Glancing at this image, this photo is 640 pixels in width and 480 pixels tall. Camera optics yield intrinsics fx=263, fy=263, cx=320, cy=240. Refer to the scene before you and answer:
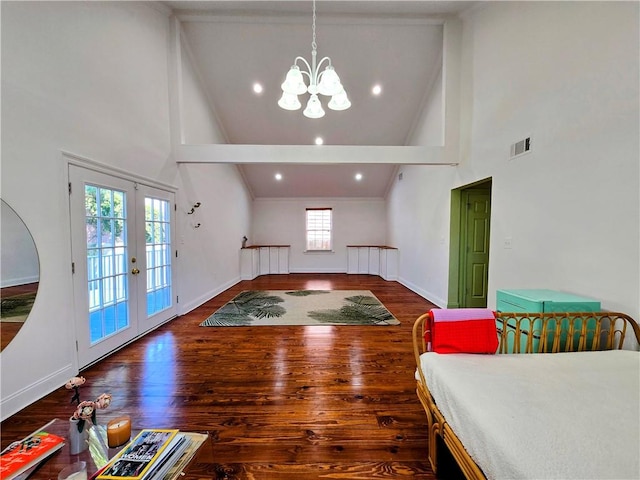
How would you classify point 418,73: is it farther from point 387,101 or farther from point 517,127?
point 517,127

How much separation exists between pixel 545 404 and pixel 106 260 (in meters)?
3.57

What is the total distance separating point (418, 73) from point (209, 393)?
5457 millimetres

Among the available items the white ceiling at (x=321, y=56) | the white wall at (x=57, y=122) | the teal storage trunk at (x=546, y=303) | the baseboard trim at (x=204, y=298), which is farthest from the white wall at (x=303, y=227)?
the teal storage trunk at (x=546, y=303)

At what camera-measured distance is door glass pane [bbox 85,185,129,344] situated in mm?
2541

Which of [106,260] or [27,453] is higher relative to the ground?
[106,260]

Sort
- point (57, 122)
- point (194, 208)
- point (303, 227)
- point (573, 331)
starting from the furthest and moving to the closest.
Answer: point (303, 227) → point (194, 208) → point (57, 122) → point (573, 331)

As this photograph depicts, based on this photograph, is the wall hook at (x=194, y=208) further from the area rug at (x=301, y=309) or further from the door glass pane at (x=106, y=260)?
the area rug at (x=301, y=309)

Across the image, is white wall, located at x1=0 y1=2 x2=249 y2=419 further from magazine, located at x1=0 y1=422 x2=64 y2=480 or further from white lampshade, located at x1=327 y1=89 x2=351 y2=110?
white lampshade, located at x1=327 y1=89 x2=351 y2=110

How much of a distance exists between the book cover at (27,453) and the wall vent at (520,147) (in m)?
4.03

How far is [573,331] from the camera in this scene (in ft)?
5.81

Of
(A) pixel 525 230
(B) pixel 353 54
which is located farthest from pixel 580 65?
(B) pixel 353 54

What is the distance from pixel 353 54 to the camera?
172 inches

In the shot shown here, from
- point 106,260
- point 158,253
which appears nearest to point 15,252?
point 106,260

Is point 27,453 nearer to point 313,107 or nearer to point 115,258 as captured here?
point 115,258
